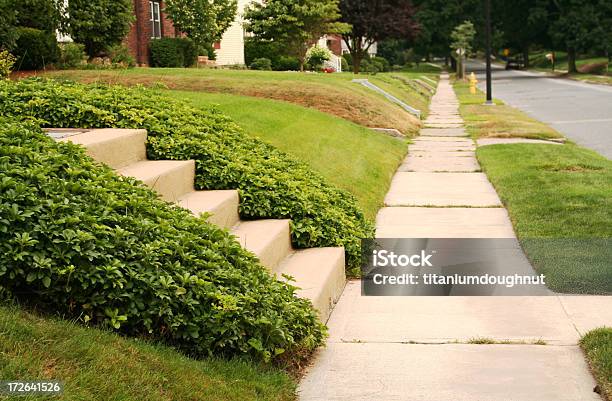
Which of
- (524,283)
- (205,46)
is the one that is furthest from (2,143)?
(205,46)

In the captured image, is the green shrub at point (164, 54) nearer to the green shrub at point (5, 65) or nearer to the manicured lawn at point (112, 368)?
the green shrub at point (5, 65)

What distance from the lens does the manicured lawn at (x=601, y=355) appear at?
5027 mm

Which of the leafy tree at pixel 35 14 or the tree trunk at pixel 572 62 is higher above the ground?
the leafy tree at pixel 35 14

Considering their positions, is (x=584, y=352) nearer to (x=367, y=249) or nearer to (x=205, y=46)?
A: (x=367, y=249)

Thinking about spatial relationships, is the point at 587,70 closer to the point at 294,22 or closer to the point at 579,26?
the point at 579,26

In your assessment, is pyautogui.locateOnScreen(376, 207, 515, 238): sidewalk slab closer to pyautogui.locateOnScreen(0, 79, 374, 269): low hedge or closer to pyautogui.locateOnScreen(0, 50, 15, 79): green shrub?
pyautogui.locateOnScreen(0, 79, 374, 269): low hedge

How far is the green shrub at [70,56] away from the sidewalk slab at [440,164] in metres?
8.39

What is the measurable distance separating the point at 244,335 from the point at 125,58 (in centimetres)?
1967

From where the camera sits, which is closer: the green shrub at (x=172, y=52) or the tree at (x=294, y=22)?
the green shrub at (x=172, y=52)

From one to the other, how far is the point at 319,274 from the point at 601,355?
87.6 inches

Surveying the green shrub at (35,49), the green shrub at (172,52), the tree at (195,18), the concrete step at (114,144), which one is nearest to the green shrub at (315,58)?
the tree at (195,18)

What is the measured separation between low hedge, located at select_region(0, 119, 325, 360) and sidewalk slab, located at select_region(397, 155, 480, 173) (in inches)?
379

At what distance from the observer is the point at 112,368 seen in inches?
167

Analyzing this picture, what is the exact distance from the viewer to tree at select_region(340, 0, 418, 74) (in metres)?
53.0
